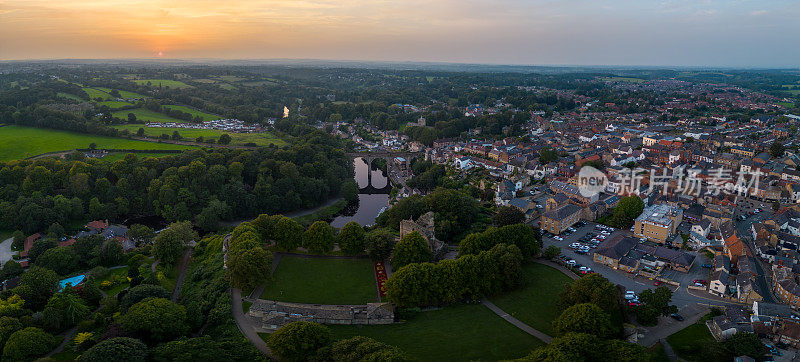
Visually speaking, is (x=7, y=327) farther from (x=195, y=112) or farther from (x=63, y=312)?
(x=195, y=112)

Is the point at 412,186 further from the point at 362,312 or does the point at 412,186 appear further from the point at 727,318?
the point at 727,318

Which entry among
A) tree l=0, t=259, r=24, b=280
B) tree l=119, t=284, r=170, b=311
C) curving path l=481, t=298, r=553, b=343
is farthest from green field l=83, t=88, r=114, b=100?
curving path l=481, t=298, r=553, b=343

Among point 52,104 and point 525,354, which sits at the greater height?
point 52,104

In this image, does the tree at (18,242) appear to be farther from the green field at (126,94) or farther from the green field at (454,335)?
the green field at (126,94)

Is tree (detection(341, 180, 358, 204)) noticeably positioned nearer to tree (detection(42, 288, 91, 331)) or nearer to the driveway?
tree (detection(42, 288, 91, 331))

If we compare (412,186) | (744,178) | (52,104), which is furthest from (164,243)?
(52,104)

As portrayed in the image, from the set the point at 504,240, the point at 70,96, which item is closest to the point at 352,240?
the point at 504,240
